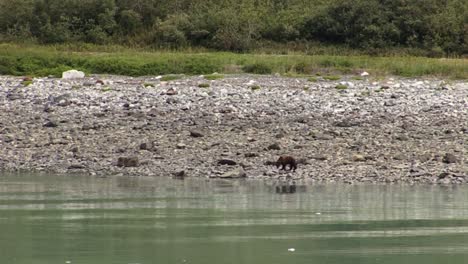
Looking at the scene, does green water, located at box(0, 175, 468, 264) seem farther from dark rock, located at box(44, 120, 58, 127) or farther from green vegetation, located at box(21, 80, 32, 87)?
green vegetation, located at box(21, 80, 32, 87)

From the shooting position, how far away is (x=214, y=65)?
43.0 meters

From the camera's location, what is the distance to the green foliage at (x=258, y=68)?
41.8 m

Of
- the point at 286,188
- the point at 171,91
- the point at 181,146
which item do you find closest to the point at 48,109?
the point at 171,91

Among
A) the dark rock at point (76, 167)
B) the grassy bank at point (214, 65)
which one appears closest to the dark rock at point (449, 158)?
the dark rock at point (76, 167)

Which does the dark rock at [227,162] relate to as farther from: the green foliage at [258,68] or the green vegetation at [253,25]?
the green vegetation at [253,25]

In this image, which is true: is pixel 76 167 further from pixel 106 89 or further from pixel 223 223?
pixel 106 89

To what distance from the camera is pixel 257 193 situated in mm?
20094

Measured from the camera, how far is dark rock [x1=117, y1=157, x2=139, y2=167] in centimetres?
2383

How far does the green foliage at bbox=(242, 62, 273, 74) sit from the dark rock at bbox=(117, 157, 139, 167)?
1818 cm

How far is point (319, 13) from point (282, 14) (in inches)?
93.1

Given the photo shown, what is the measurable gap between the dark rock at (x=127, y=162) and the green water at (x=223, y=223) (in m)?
1.44

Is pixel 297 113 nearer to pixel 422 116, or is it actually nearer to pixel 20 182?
pixel 422 116

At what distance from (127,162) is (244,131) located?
12.2 ft

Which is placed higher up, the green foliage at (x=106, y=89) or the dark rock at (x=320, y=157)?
the dark rock at (x=320, y=157)
